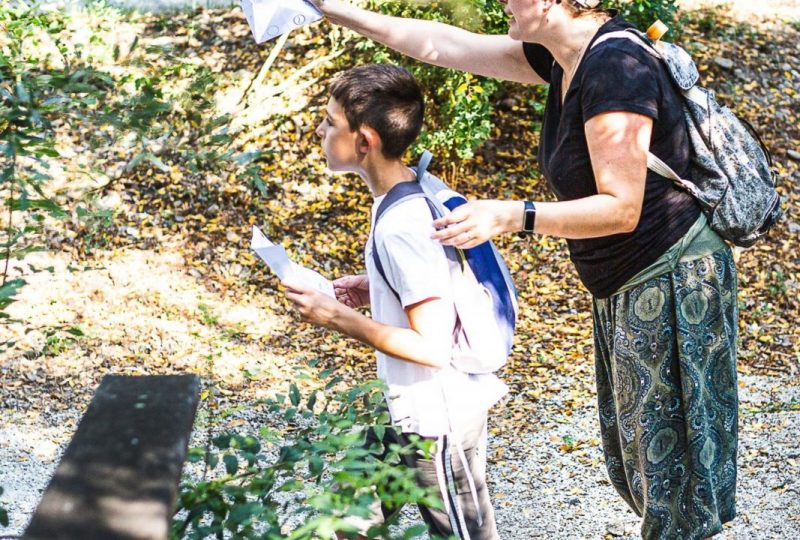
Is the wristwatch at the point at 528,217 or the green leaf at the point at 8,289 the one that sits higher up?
the green leaf at the point at 8,289

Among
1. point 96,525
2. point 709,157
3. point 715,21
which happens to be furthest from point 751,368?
point 96,525

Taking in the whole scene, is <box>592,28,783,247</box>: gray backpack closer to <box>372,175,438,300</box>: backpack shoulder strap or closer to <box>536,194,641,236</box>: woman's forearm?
<box>536,194,641,236</box>: woman's forearm

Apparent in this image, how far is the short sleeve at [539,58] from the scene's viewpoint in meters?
3.08

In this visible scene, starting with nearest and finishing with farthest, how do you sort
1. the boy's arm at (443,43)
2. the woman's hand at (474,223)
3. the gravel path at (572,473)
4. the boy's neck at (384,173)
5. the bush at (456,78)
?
the woman's hand at (474,223) → the boy's neck at (384,173) → the boy's arm at (443,43) → the gravel path at (572,473) → the bush at (456,78)

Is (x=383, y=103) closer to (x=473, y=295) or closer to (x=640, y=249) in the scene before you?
(x=473, y=295)

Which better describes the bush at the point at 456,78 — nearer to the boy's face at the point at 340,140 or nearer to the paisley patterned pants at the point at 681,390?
the boy's face at the point at 340,140

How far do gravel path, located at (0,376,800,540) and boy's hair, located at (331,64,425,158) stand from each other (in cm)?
228

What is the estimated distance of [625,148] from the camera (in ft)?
8.30

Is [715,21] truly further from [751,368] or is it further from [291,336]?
[291,336]

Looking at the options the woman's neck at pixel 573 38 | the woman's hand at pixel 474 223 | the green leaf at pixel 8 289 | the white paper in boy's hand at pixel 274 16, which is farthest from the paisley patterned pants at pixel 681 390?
the green leaf at pixel 8 289

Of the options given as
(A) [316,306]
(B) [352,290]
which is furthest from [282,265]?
(B) [352,290]

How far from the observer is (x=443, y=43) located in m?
3.28

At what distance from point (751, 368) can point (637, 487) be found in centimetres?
334

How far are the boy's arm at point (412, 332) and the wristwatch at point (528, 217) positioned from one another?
0.28 metres
